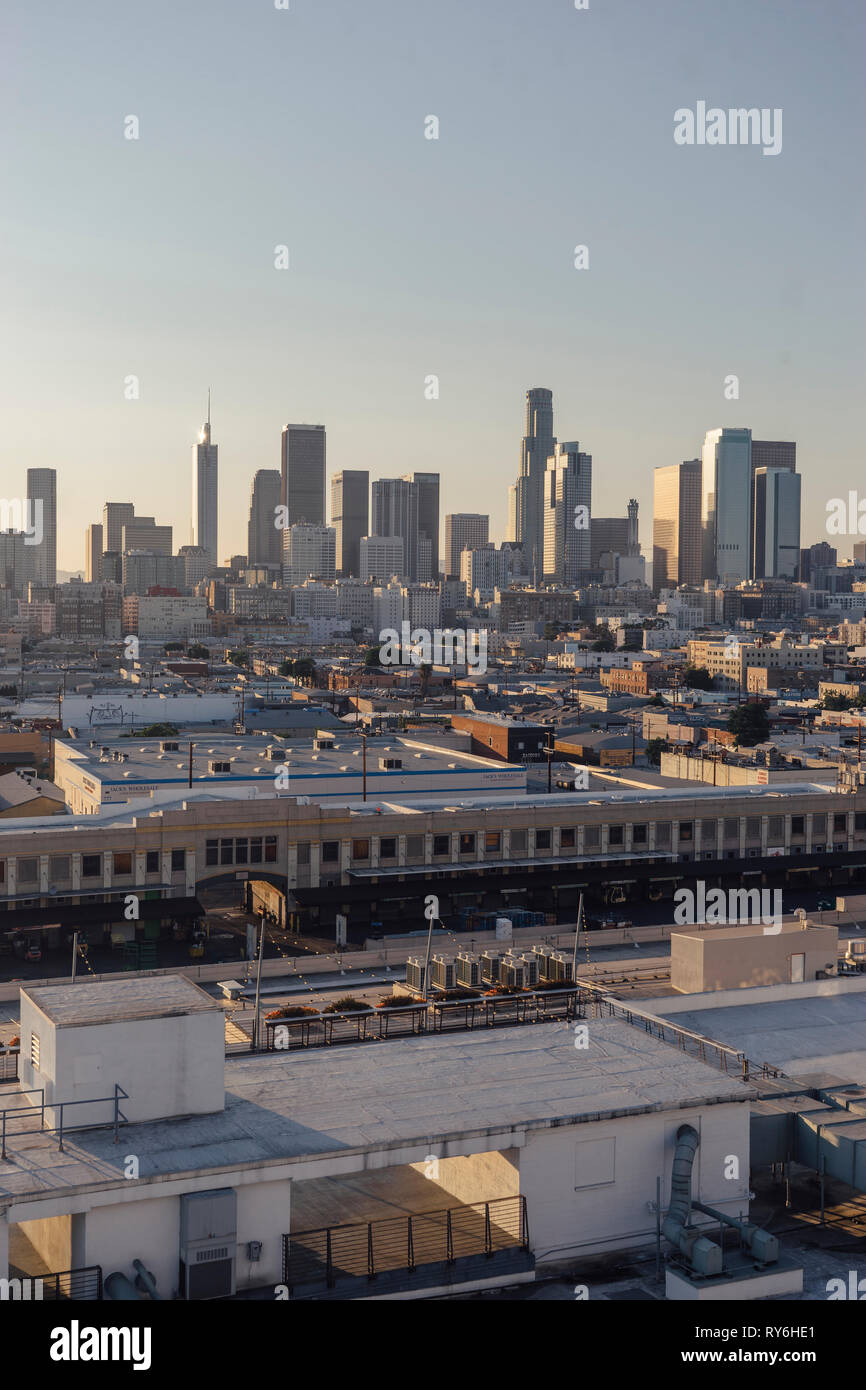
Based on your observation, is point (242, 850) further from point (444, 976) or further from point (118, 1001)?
point (118, 1001)

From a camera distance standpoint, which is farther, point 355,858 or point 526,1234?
point 355,858

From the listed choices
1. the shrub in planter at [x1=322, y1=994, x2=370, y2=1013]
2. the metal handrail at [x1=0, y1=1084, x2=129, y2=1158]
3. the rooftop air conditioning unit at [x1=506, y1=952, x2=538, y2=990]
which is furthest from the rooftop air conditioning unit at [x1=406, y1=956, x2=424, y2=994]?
the metal handrail at [x1=0, y1=1084, x2=129, y2=1158]

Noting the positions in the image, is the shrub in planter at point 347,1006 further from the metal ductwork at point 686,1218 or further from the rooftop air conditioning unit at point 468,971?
the metal ductwork at point 686,1218

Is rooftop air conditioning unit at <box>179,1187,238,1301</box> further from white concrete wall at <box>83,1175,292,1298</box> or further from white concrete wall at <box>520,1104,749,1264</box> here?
white concrete wall at <box>520,1104,749,1264</box>

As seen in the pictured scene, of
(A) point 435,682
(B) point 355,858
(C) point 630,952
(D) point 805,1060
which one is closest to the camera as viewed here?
(D) point 805,1060

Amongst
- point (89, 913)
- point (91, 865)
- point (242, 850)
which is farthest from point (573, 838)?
point (89, 913)
